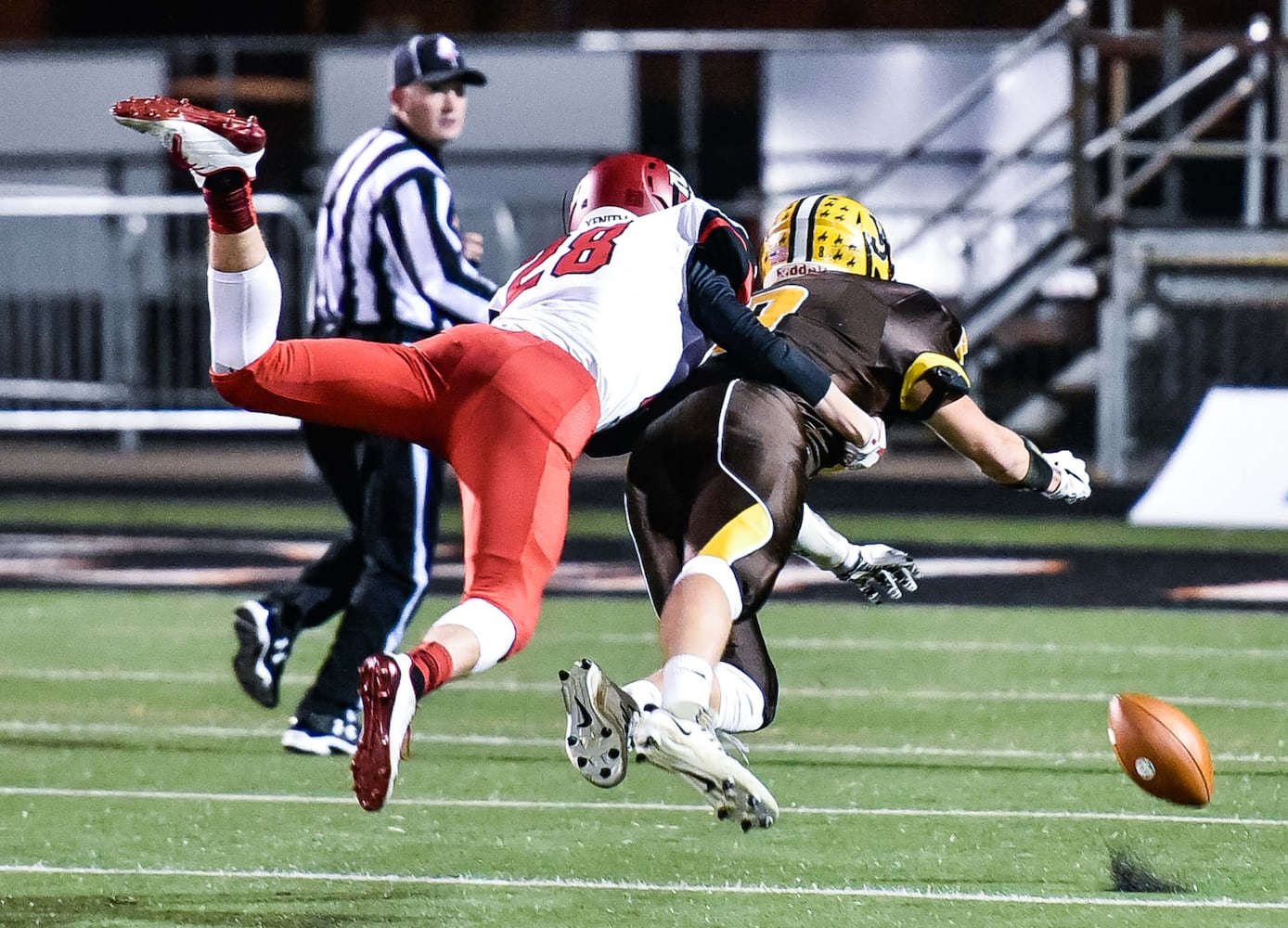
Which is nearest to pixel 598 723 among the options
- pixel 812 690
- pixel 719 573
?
pixel 719 573

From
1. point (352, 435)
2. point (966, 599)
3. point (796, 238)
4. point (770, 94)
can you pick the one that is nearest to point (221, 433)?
point (770, 94)

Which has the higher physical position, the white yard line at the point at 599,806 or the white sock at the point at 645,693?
the white sock at the point at 645,693

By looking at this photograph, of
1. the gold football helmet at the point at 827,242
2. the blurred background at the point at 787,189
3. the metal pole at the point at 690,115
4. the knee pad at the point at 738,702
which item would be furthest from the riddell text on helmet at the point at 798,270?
the metal pole at the point at 690,115

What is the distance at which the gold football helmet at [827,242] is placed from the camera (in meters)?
5.21

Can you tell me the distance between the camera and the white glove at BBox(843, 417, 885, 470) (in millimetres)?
4875

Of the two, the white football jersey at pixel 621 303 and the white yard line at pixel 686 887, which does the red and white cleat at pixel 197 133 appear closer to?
the white football jersey at pixel 621 303

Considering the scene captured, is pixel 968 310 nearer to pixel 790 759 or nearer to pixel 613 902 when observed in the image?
pixel 790 759

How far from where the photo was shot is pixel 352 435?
617 cm

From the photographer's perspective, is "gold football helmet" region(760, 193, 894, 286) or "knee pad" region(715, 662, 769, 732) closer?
"knee pad" region(715, 662, 769, 732)

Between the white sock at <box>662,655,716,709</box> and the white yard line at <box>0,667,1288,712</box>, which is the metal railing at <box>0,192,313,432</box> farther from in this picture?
the white sock at <box>662,655,716,709</box>

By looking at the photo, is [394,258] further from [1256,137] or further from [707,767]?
[1256,137]

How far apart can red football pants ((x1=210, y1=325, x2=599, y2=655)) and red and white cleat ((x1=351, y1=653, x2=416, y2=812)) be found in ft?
1.12

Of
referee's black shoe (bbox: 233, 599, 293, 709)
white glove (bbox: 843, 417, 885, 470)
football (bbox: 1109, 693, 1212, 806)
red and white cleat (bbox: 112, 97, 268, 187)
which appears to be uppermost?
red and white cleat (bbox: 112, 97, 268, 187)

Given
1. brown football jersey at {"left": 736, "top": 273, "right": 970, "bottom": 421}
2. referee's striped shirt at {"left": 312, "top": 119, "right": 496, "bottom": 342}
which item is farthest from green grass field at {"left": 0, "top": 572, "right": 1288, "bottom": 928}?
referee's striped shirt at {"left": 312, "top": 119, "right": 496, "bottom": 342}
